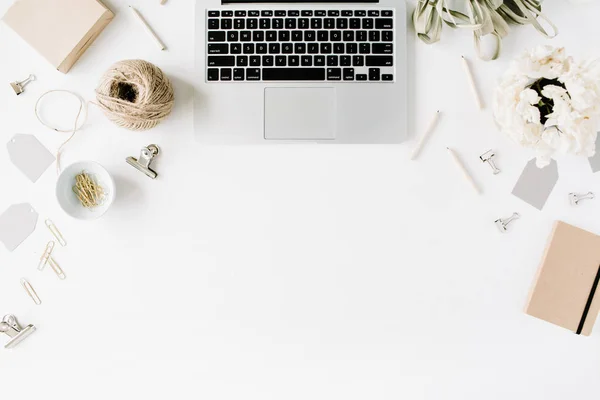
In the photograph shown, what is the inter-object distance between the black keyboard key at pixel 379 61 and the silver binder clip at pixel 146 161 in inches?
14.8

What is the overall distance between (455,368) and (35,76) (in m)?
0.85

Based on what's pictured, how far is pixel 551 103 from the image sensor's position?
2.24 feet

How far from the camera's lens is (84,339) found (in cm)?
78

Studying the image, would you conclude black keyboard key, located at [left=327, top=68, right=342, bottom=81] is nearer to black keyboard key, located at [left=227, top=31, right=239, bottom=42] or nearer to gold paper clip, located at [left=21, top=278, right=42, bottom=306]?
black keyboard key, located at [left=227, top=31, right=239, bottom=42]

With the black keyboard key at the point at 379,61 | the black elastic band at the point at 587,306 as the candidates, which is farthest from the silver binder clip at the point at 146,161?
the black elastic band at the point at 587,306

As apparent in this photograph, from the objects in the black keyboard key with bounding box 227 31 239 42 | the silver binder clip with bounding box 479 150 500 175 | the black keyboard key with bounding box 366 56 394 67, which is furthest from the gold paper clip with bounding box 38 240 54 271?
the silver binder clip with bounding box 479 150 500 175

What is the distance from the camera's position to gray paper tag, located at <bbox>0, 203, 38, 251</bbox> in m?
0.78

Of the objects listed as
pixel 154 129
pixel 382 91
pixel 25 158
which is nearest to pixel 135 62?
pixel 154 129

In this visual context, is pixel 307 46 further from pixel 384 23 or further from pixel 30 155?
pixel 30 155

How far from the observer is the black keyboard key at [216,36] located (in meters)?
0.76

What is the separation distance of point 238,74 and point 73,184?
0.32 m

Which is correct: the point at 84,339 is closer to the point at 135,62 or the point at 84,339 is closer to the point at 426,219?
the point at 135,62

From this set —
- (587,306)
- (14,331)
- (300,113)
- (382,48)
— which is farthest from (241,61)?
(587,306)

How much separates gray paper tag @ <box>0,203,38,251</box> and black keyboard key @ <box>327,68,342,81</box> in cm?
54
